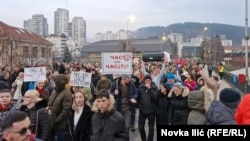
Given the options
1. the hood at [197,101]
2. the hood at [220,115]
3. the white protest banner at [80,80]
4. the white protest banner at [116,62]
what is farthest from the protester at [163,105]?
the hood at [220,115]

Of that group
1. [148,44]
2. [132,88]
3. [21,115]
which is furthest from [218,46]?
[21,115]

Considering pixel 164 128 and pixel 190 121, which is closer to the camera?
pixel 164 128

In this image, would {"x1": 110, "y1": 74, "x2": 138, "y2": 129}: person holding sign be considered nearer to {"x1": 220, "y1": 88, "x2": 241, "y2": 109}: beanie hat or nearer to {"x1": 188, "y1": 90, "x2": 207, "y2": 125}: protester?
{"x1": 188, "y1": 90, "x2": 207, "y2": 125}: protester

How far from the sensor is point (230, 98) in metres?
4.79

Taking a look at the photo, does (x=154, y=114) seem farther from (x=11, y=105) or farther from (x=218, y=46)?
(x=218, y=46)

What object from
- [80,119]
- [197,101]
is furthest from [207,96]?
[80,119]

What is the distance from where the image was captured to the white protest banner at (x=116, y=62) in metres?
10.7

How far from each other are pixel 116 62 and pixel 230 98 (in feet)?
20.5

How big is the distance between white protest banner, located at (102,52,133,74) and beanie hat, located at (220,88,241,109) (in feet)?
19.4

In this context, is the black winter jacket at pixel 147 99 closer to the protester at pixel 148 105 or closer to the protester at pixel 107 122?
the protester at pixel 148 105

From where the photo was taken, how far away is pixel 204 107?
20.8 ft

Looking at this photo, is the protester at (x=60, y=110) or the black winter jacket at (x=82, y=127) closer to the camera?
the black winter jacket at (x=82, y=127)

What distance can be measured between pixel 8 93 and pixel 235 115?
3.64m

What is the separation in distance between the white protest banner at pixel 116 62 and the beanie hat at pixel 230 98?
5901 millimetres
